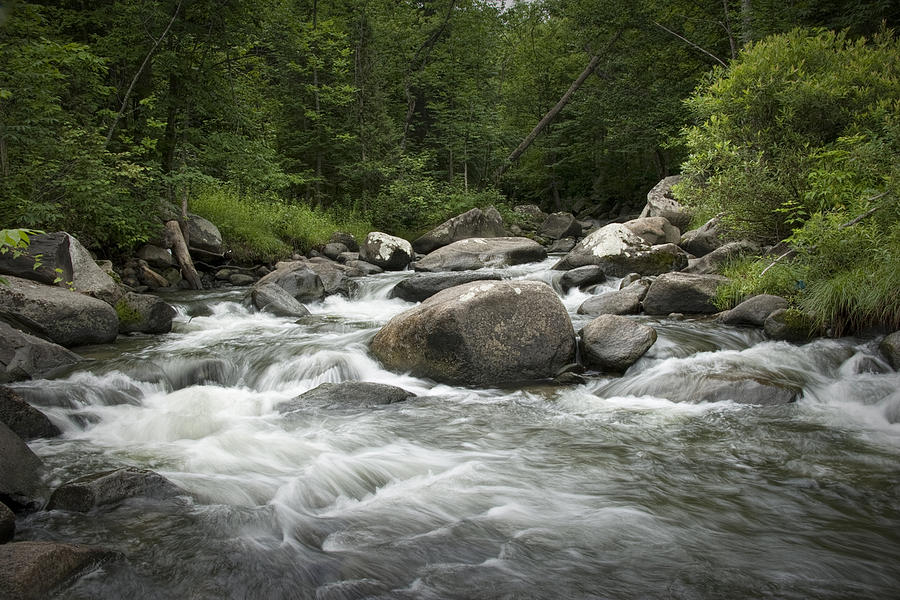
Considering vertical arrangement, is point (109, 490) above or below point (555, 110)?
below

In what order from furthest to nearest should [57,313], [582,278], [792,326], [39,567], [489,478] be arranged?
[582,278]
[57,313]
[792,326]
[489,478]
[39,567]

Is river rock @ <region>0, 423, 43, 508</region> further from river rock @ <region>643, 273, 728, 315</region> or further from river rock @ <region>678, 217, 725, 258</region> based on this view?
river rock @ <region>678, 217, 725, 258</region>

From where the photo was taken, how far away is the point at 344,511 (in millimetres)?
4074

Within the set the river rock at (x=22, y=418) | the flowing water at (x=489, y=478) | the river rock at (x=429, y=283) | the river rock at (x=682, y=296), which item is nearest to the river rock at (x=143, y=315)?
the flowing water at (x=489, y=478)

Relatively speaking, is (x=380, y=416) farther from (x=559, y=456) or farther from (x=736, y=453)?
(x=736, y=453)

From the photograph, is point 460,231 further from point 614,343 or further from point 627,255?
point 614,343

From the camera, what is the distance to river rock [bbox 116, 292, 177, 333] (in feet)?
29.1

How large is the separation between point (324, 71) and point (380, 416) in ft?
57.5

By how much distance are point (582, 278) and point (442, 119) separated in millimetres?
13612

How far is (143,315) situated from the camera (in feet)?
29.4

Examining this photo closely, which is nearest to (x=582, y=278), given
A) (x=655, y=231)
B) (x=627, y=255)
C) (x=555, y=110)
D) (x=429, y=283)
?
(x=627, y=255)

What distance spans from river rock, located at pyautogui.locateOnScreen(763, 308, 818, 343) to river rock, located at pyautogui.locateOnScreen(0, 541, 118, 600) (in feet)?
25.1

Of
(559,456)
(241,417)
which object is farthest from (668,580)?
(241,417)

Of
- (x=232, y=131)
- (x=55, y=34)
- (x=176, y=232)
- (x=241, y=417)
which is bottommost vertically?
(x=241, y=417)
